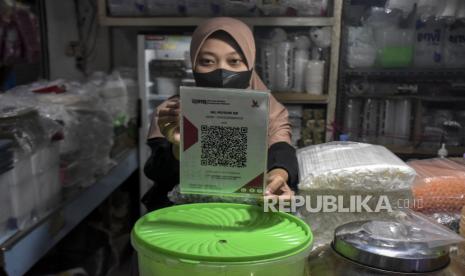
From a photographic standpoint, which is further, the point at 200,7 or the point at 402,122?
the point at 402,122

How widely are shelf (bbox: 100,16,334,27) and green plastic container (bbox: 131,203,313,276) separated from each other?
5.66ft

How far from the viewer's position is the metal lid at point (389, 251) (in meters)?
0.64

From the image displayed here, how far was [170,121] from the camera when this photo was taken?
94 centimetres

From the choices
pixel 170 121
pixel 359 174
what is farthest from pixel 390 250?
pixel 170 121

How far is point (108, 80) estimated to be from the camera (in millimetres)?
2400

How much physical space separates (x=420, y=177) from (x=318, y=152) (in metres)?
0.22

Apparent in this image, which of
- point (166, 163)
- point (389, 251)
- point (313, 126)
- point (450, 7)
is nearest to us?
point (389, 251)

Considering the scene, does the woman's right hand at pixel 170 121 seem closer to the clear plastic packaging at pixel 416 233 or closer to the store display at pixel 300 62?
the clear plastic packaging at pixel 416 233

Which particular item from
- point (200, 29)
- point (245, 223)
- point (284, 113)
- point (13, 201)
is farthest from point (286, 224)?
point (13, 201)

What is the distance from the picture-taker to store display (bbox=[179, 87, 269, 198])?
70cm

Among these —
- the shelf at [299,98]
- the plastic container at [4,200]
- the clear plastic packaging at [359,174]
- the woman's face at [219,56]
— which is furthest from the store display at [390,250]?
the shelf at [299,98]

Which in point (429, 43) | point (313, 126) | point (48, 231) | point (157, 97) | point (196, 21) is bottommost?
point (48, 231)

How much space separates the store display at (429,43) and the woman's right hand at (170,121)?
6.54 feet
